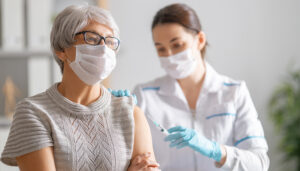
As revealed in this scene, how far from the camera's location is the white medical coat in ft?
5.20

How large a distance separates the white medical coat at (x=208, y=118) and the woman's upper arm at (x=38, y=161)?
69 centimetres

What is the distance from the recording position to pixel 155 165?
1.19 metres

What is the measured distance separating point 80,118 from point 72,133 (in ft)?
0.20

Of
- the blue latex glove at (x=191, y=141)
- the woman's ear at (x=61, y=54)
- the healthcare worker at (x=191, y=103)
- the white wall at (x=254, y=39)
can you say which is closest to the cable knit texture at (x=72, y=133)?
the woman's ear at (x=61, y=54)

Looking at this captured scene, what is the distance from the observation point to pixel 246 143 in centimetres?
156

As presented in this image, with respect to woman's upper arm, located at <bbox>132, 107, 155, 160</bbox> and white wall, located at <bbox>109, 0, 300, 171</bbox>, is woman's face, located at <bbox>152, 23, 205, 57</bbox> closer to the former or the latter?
woman's upper arm, located at <bbox>132, 107, 155, 160</bbox>

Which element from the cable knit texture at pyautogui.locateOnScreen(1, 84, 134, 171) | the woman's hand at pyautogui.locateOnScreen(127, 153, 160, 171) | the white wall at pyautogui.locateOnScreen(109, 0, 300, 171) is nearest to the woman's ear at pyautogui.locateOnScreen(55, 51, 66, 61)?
the cable knit texture at pyautogui.locateOnScreen(1, 84, 134, 171)

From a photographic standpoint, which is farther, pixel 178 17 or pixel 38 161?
pixel 178 17

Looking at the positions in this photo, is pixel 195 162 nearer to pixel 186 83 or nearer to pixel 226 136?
Answer: pixel 226 136

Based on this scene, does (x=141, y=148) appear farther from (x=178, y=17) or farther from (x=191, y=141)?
(x=178, y=17)

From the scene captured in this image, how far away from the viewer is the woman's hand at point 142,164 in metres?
1.14

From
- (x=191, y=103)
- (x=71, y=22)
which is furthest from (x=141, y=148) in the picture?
(x=191, y=103)

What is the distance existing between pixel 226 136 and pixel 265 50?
5.42ft

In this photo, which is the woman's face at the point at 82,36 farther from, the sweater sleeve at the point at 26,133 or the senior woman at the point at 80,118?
the sweater sleeve at the point at 26,133
